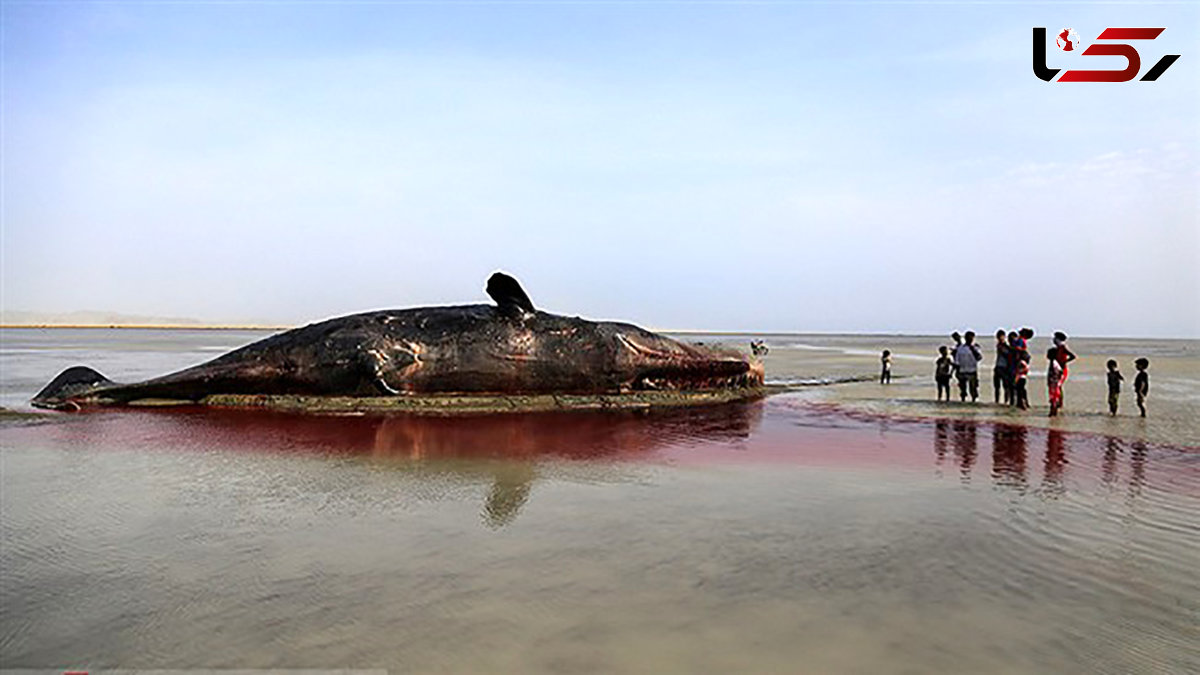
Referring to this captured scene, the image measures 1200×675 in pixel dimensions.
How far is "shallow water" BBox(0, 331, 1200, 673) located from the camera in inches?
137

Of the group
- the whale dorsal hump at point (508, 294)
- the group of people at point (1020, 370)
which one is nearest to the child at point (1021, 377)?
the group of people at point (1020, 370)

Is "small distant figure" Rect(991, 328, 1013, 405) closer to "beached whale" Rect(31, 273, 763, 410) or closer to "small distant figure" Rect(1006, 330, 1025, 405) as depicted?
"small distant figure" Rect(1006, 330, 1025, 405)

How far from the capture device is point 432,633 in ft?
11.8

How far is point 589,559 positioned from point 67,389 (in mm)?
11548

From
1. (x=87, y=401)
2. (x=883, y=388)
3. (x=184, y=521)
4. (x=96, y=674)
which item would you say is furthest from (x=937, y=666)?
(x=883, y=388)

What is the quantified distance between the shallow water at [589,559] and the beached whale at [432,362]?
3.99 metres

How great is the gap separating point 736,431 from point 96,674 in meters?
8.43

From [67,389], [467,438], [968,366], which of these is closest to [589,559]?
[467,438]

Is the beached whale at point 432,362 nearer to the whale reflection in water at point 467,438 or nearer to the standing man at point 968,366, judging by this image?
the whale reflection in water at point 467,438

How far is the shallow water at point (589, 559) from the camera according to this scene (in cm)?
348

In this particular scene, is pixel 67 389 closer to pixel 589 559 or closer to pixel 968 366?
pixel 589 559

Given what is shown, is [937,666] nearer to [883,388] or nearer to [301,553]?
[301,553]

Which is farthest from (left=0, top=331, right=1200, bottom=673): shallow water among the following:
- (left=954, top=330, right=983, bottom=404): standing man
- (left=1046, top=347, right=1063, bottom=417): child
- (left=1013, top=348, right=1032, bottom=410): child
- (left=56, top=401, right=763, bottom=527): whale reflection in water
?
(left=954, top=330, right=983, bottom=404): standing man

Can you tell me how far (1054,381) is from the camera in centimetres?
1380
